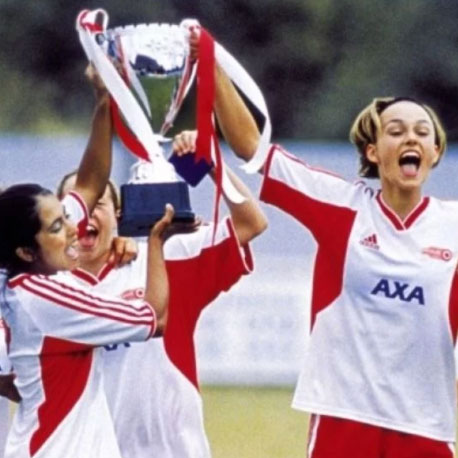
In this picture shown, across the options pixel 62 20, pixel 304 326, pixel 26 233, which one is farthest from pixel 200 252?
pixel 62 20

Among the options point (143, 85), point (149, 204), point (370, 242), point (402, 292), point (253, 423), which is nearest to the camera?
point (149, 204)

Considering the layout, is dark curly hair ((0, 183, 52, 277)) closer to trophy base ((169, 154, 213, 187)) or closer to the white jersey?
the white jersey

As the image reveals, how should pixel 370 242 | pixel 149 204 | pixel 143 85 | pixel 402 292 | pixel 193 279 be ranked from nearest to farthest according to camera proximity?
pixel 149 204 → pixel 143 85 → pixel 402 292 → pixel 370 242 → pixel 193 279

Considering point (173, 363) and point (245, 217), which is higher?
point (245, 217)

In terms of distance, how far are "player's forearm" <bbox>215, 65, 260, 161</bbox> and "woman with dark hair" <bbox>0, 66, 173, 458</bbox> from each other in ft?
1.77

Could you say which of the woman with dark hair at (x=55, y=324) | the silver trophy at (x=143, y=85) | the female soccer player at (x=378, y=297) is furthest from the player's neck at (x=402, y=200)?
the woman with dark hair at (x=55, y=324)

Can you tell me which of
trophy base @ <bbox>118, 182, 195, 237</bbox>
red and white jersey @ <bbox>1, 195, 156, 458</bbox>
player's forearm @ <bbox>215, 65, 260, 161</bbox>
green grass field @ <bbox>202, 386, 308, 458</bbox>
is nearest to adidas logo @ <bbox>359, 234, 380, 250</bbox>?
player's forearm @ <bbox>215, 65, 260, 161</bbox>

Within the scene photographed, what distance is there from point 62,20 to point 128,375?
1346 centimetres

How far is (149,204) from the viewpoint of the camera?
20.6 feet

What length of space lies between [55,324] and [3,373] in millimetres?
479

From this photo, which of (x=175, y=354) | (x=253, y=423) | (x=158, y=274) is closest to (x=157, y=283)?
(x=158, y=274)

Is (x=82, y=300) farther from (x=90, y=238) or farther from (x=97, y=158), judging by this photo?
(x=90, y=238)

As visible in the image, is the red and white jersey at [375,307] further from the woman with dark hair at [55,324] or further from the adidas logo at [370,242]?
the woman with dark hair at [55,324]

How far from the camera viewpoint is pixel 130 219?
6293 mm
